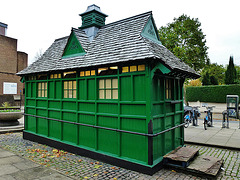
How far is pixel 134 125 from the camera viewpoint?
212 inches

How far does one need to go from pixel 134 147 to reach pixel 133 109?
1.16 meters

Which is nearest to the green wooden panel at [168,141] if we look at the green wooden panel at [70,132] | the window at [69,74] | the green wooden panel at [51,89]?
the green wooden panel at [70,132]

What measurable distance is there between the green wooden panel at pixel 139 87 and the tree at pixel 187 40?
17995 millimetres

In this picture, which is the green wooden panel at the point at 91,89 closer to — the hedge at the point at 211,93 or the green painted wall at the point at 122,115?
the green painted wall at the point at 122,115

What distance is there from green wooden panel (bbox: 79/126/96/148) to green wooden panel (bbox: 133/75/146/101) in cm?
219

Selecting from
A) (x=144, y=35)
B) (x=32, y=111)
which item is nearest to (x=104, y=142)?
(x=144, y=35)

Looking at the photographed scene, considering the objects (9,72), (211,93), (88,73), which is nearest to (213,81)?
(211,93)

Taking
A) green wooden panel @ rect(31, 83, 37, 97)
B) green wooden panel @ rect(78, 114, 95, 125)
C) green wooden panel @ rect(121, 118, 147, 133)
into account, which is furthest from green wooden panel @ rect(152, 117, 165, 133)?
green wooden panel @ rect(31, 83, 37, 97)

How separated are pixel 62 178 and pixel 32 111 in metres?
5.55

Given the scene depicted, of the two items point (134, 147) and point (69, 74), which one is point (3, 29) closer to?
point (69, 74)

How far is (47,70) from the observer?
7664 mm

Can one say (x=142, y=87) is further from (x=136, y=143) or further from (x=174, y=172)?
(x=174, y=172)

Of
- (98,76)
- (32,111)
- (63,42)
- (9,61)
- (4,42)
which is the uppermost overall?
(4,42)

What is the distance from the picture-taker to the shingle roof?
5.46 metres
